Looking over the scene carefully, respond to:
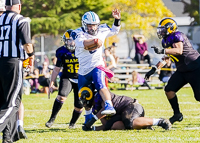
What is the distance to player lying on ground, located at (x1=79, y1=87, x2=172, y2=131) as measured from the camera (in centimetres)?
594

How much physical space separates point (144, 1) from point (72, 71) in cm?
2527

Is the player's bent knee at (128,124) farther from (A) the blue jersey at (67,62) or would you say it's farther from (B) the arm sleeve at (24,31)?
(B) the arm sleeve at (24,31)

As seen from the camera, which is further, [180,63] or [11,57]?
[180,63]

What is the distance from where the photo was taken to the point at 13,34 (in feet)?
15.8

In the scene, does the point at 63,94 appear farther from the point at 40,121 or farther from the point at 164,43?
the point at 164,43

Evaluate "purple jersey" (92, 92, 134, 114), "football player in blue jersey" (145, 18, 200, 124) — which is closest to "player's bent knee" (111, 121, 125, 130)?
"purple jersey" (92, 92, 134, 114)

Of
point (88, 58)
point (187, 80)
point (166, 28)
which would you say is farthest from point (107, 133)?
point (166, 28)

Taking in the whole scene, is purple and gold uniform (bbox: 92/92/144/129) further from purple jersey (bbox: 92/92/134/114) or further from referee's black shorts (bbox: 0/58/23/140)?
referee's black shorts (bbox: 0/58/23/140)

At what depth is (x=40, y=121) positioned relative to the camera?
25.2 ft

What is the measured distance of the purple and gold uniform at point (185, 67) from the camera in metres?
6.38

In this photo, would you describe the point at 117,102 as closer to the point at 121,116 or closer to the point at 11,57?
the point at 121,116

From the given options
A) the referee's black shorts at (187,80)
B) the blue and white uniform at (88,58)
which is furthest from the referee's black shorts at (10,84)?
the referee's black shorts at (187,80)

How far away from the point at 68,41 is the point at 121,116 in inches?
61.1

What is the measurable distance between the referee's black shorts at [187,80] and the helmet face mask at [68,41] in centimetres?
157
